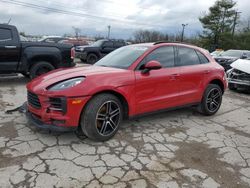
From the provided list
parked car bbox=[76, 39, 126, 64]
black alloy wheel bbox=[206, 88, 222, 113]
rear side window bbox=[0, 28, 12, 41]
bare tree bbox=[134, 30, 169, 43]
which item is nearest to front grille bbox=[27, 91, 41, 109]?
black alloy wheel bbox=[206, 88, 222, 113]

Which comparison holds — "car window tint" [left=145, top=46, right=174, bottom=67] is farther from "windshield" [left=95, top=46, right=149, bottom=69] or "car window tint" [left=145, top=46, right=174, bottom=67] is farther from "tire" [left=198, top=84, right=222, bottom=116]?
"tire" [left=198, top=84, right=222, bottom=116]

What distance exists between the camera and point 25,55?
7.92 metres

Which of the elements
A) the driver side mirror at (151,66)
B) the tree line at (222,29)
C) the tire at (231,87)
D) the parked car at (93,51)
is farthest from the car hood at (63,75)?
the tree line at (222,29)

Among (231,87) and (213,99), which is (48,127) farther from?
(231,87)

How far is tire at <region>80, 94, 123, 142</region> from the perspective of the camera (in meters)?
3.88

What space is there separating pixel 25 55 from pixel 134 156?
5.61 metres

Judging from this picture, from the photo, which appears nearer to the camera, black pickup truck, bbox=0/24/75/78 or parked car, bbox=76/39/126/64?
black pickup truck, bbox=0/24/75/78

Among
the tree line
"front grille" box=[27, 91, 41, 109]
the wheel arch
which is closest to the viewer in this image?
"front grille" box=[27, 91, 41, 109]

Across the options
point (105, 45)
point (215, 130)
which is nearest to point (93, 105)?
point (215, 130)

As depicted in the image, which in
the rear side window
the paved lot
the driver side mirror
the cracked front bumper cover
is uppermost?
the rear side window

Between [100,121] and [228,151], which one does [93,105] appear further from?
[228,151]

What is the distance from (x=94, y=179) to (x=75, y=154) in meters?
0.69

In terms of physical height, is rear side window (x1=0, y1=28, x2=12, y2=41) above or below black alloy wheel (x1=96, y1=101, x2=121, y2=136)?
above

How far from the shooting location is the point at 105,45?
16562 mm
